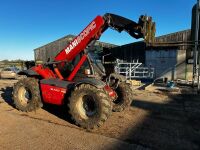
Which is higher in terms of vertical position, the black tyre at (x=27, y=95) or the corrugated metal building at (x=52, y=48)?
the corrugated metal building at (x=52, y=48)

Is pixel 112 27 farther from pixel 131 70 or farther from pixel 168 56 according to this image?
pixel 168 56

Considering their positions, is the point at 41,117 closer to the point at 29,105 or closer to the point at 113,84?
the point at 29,105

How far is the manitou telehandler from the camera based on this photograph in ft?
20.4

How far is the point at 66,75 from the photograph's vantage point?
7.86 meters

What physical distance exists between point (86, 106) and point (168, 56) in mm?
17244

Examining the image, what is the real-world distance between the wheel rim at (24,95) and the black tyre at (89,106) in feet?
7.37

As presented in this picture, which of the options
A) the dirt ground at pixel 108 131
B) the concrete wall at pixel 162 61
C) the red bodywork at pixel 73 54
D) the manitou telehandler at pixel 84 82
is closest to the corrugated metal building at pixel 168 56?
the concrete wall at pixel 162 61

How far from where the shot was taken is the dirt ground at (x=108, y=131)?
5.04 meters

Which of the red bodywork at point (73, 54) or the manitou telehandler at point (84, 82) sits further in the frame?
the red bodywork at point (73, 54)

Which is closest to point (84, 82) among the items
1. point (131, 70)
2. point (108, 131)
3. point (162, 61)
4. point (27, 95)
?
point (108, 131)

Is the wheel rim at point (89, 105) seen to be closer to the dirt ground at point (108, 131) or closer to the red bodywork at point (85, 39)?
the dirt ground at point (108, 131)

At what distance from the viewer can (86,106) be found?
652cm

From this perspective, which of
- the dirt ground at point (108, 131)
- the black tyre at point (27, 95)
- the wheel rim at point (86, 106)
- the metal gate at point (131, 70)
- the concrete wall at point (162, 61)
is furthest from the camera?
the concrete wall at point (162, 61)

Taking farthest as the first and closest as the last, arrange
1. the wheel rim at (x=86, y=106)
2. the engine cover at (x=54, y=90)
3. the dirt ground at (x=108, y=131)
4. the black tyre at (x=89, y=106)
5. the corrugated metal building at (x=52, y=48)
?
the corrugated metal building at (x=52, y=48) < the engine cover at (x=54, y=90) < the wheel rim at (x=86, y=106) < the black tyre at (x=89, y=106) < the dirt ground at (x=108, y=131)
